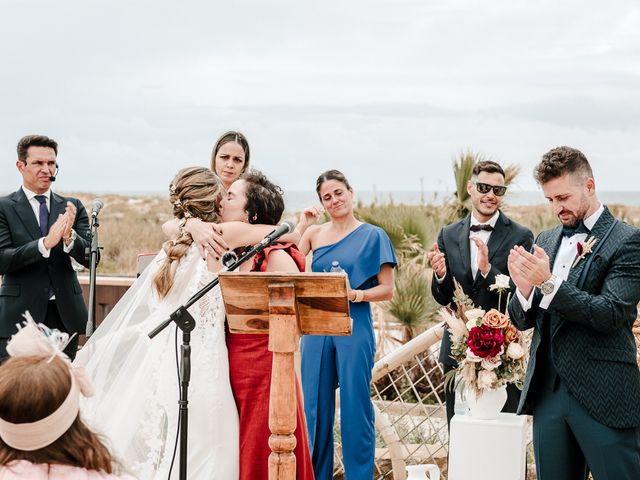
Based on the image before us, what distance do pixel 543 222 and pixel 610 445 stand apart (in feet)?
29.7

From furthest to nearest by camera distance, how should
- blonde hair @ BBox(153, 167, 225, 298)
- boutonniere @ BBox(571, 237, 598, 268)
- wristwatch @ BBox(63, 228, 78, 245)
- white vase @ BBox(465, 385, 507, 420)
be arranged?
1. wristwatch @ BBox(63, 228, 78, 245)
2. white vase @ BBox(465, 385, 507, 420)
3. blonde hair @ BBox(153, 167, 225, 298)
4. boutonniere @ BBox(571, 237, 598, 268)

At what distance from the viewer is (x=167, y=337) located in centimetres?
420

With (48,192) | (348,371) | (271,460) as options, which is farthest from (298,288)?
(48,192)

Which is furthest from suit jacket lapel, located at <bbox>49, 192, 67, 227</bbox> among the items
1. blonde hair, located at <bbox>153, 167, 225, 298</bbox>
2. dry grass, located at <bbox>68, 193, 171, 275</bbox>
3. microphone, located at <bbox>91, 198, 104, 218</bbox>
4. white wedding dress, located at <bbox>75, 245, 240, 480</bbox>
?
dry grass, located at <bbox>68, 193, 171, 275</bbox>

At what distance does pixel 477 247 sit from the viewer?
4.98 meters

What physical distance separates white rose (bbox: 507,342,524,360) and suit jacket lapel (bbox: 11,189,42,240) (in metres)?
3.29

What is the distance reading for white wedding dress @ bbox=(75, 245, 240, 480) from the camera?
3.97 metres

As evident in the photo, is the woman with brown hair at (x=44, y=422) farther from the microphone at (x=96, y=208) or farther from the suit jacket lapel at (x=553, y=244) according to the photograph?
the microphone at (x=96, y=208)

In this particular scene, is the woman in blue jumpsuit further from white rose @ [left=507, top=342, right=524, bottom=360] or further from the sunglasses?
white rose @ [left=507, top=342, right=524, bottom=360]

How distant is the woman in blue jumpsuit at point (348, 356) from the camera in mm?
→ 5047

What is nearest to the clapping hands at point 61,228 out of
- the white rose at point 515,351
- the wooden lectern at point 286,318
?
the wooden lectern at point 286,318

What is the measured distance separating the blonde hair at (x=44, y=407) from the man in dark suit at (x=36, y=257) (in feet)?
11.3

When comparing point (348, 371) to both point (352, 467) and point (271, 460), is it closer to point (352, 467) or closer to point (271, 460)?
point (352, 467)

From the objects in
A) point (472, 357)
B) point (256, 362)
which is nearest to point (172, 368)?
point (256, 362)
